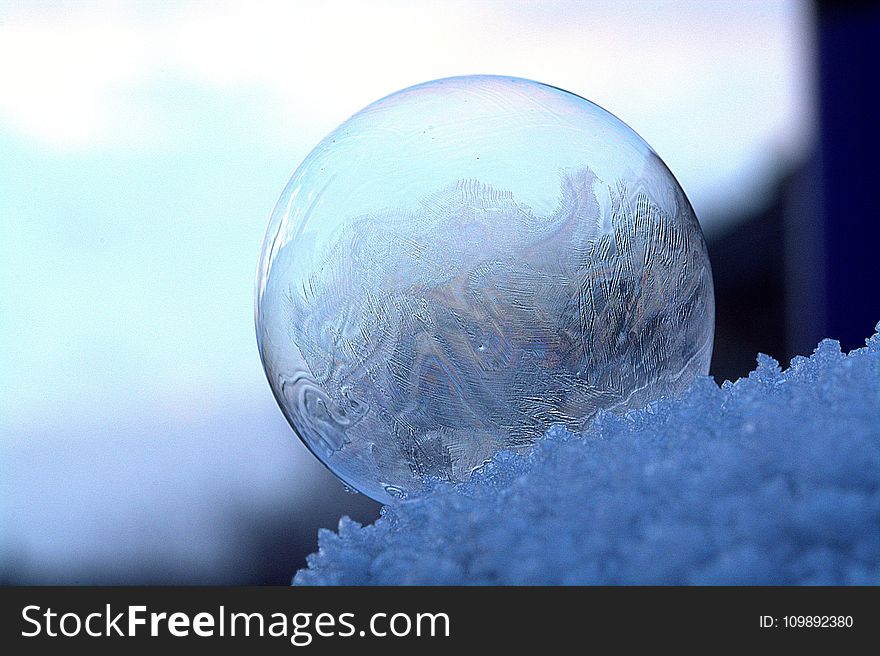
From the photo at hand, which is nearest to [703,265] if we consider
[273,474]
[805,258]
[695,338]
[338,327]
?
[695,338]

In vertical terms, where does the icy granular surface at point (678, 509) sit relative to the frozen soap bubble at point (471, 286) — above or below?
below

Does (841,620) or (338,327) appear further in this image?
(338,327)

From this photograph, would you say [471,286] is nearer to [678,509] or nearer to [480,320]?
[480,320]

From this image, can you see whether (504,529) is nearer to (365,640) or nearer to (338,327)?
(365,640)

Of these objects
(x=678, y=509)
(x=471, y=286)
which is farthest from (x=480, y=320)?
(x=678, y=509)

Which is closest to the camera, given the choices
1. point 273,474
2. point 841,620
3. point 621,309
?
point 841,620
